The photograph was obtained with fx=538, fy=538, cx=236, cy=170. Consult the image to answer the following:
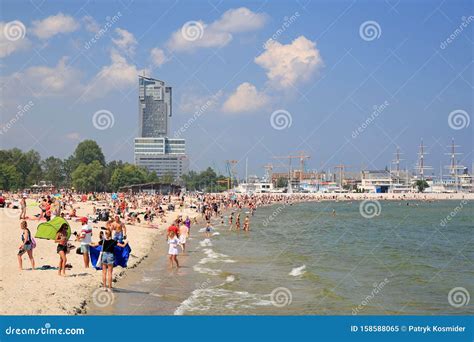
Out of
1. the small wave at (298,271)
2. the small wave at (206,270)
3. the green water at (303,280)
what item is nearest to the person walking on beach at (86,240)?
the green water at (303,280)

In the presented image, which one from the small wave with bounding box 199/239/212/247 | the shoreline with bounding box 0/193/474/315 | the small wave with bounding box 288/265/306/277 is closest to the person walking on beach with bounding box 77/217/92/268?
the shoreline with bounding box 0/193/474/315

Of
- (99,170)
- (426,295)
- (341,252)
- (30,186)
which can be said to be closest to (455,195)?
(99,170)

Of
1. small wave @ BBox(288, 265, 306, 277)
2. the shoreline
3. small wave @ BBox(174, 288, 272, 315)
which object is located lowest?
small wave @ BBox(288, 265, 306, 277)

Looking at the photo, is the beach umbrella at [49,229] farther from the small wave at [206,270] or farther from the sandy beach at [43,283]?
the small wave at [206,270]

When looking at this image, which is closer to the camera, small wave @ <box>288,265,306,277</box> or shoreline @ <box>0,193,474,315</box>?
shoreline @ <box>0,193,474,315</box>

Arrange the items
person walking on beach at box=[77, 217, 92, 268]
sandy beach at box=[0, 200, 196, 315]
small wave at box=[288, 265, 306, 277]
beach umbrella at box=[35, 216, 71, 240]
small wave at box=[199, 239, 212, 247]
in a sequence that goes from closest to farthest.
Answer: sandy beach at box=[0, 200, 196, 315]
person walking on beach at box=[77, 217, 92, 268]
beach umbrella at box=[35, 216, 71, 240]
small wave at box=[288, 265, 306, 277]
small wave at box=[199, 239, 212, 247]

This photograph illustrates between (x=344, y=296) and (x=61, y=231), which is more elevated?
(x=61, y=231)

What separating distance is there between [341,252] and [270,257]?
19.8ft

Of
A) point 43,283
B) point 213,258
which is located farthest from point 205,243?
point 43,283

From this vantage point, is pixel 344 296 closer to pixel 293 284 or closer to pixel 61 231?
pixel 293 284

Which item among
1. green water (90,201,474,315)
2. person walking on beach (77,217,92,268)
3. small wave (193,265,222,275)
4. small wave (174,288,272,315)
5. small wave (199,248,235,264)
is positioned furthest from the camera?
small wave (199,248,235,264)

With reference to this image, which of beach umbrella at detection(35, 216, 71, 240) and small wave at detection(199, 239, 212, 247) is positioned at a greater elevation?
beach umbrella at detection(35, 216, 71, 240)

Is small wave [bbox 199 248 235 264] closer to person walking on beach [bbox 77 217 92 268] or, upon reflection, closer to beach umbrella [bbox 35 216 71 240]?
beach umbrella [bbox 35 216 71 240]

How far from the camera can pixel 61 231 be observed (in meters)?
14.6
